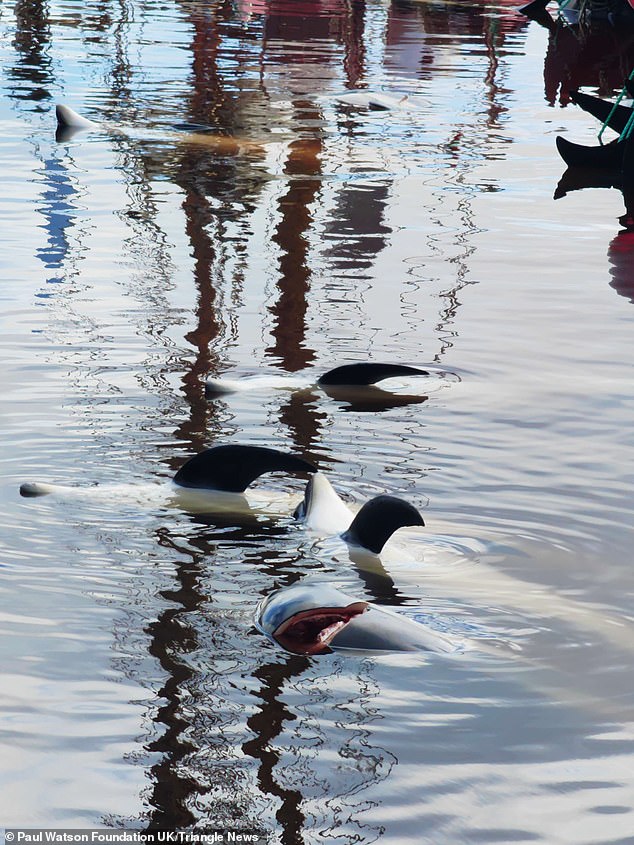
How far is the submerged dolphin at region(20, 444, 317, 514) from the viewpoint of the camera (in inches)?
175

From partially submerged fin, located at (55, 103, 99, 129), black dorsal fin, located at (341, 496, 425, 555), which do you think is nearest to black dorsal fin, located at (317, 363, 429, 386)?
black dorsal fin, located at (341, 496, 425, 555)

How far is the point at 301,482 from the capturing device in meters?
4.68

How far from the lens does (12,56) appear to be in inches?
656

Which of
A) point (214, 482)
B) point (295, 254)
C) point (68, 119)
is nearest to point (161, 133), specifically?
point (68, 119)

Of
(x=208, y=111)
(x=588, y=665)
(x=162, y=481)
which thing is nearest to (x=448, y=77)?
(x=208, y=111)

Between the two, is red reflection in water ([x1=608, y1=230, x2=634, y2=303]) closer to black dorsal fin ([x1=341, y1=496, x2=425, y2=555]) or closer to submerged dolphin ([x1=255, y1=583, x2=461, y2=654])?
black dorsal fin ([x1=341, y1=496, x2=425, y2=555])

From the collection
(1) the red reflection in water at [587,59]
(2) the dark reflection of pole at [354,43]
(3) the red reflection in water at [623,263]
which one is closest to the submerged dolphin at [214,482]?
(3) the red reflection in water at [623,263]

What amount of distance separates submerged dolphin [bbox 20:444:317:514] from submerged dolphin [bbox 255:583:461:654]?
2.89 feet

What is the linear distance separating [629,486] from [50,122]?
28.4 feet

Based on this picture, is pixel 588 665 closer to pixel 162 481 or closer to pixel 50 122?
pixel 162 481

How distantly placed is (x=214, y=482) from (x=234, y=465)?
3.8 inches

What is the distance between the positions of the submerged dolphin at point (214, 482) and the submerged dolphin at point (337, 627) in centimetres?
88

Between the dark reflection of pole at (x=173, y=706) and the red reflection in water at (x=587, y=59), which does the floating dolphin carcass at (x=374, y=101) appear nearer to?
the red reflection in water at (x=587, y=59)

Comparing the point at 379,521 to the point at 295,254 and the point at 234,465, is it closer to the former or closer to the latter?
the point at 234,465
